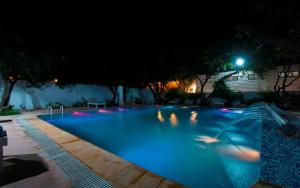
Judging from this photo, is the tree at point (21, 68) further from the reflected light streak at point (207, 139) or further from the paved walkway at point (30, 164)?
the reflected light streak at point (207, 139)

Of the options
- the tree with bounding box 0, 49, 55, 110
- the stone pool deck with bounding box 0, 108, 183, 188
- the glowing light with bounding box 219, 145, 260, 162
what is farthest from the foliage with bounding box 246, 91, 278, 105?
the tree with bounding box 0, 49, 55, 110

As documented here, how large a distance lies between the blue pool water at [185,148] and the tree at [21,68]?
11.0 ft

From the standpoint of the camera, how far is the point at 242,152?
19.3ft

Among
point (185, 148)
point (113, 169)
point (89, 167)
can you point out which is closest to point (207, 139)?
point (185, 148)

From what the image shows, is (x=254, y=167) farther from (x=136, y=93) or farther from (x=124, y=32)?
(x=136, y=93)

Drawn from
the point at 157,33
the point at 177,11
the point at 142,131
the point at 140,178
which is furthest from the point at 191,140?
the point at 157,33

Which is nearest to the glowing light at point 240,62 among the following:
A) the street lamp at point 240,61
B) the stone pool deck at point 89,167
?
the street lamp at point 240,61

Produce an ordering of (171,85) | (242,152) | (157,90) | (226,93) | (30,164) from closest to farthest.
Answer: (30,164)
(242,152)
(226,93)
(157,90)
(171,85)

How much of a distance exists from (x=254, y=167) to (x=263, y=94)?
13366 millimetres

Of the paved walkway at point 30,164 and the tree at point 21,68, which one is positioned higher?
the tree at point 21,68

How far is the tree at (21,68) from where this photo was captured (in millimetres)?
11023

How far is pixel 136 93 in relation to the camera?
2259cm

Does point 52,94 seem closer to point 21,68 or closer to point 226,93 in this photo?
point 21,68

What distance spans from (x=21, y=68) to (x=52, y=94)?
A: 4185 mm
